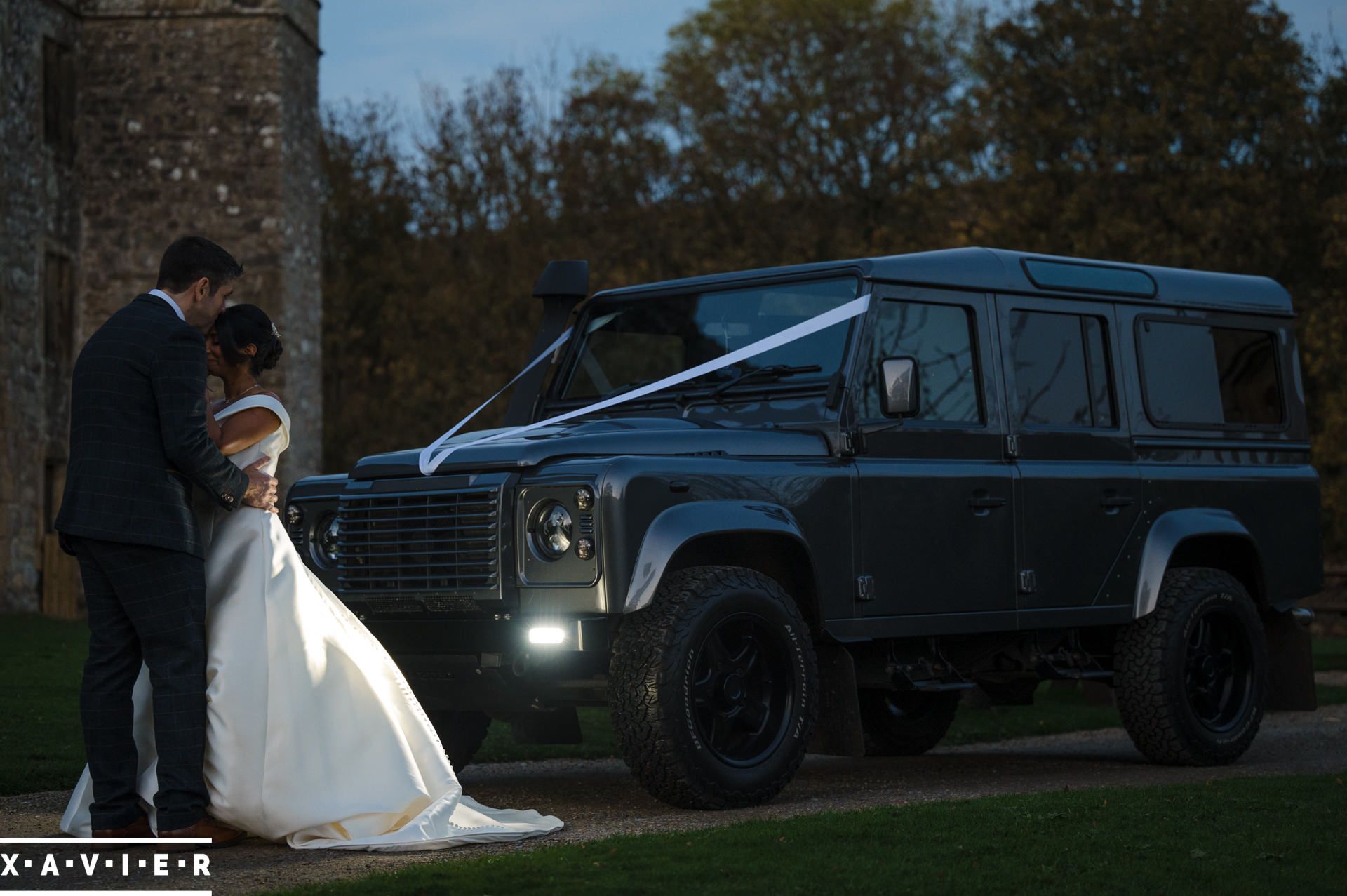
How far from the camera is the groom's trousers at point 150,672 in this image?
620 centimetres

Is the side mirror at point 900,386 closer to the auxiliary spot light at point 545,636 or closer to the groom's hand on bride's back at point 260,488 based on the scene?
the auxiliary spot light at point 545,636

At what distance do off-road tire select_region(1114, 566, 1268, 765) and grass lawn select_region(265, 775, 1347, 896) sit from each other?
187 centimetres

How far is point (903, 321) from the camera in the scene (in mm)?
8281

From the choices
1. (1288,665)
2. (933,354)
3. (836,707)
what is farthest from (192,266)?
(1288,665)

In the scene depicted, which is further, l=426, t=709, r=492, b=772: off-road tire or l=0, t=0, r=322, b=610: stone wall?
l=0, t=0, r=322, b=610: stone wall

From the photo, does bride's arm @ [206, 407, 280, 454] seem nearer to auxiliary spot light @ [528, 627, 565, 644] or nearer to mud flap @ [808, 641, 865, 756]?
auxiliary spot light @ [528, 627, 565, 644]

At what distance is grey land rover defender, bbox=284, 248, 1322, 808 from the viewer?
7.04 metres

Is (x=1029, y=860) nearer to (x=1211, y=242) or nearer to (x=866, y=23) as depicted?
(x=1211, y=242)

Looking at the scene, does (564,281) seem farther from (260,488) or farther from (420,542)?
(260,488)

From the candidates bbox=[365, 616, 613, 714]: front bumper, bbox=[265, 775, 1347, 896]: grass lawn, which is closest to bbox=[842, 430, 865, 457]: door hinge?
bbox=[365, 616, 613, 714]: front bumper

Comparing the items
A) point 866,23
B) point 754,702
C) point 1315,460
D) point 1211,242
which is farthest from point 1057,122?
point 754,702

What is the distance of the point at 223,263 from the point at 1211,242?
24.4 meters

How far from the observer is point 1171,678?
9.03m

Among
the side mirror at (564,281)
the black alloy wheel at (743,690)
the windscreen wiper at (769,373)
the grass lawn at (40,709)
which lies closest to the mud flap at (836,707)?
the black alloy wheel at (743,690)
